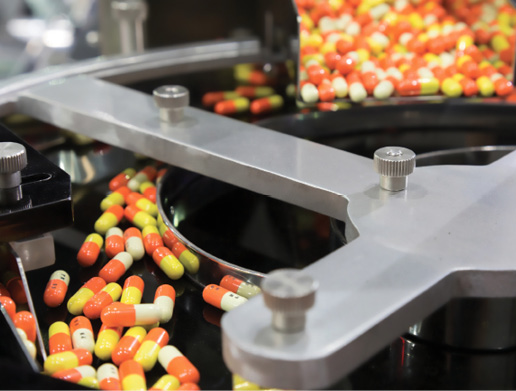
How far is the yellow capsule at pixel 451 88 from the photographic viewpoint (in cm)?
151

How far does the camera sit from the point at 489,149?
140 centimetres

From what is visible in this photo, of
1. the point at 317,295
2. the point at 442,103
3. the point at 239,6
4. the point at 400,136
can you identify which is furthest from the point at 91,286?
the point at 239,6

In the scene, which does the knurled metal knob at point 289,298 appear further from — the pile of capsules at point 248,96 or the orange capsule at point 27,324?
the pile of capsules at point 248,96

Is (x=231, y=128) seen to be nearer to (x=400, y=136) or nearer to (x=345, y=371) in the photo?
(x=400, y=136)

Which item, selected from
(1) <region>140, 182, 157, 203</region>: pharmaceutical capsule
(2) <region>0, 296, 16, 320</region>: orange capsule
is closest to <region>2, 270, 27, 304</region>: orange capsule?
(2) <region>0, 296, 16, 320</region>: orange capsule

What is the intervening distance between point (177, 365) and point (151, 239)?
325 millimetres

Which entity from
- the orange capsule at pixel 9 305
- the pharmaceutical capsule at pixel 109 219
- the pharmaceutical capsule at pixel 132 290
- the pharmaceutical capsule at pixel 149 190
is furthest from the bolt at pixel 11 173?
the pharmaceutical capsule at pixel 149 190

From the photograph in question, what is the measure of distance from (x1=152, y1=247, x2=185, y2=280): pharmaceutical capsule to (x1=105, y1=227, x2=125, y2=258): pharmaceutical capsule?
65 millimetres

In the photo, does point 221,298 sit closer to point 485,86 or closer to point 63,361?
point 63,361

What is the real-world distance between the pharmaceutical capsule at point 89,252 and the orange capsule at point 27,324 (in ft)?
0.87

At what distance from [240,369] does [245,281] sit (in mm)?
336

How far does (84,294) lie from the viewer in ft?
3.43

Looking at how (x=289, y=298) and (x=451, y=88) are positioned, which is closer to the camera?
(x=289, y=298)

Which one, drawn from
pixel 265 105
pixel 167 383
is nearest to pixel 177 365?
pixel 167 383
